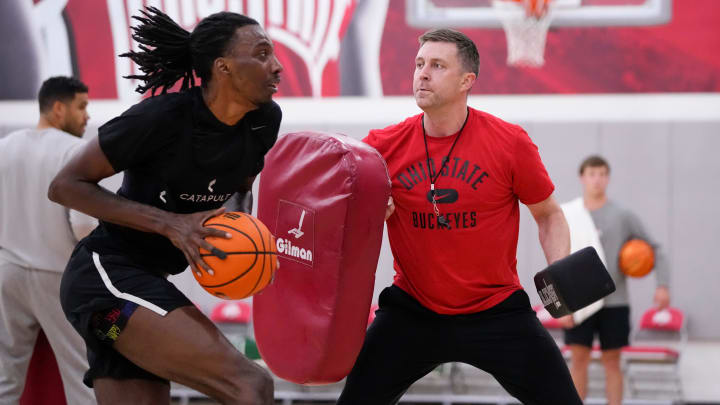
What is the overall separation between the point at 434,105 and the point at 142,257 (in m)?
1.35

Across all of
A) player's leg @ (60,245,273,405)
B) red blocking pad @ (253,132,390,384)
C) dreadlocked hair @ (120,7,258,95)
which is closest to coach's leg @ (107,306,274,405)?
player's leg @ (60,245,273,405)

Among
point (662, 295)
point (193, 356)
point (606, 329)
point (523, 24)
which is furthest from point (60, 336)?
point (523, 24)

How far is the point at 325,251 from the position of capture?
3361 mm

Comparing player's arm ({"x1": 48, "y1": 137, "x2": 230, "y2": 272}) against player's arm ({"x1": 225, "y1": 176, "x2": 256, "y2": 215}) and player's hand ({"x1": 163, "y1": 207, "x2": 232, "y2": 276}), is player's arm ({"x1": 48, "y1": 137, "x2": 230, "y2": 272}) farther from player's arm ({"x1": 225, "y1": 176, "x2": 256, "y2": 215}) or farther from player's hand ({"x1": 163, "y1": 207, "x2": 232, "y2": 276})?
player's arm ({"x1": 225, "y1": 176, "x2": 256, "y2": 215})

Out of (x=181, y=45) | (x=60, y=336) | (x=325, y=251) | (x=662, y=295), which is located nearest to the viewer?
(x=181, y=45)

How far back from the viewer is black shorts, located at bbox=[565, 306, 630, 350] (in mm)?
6453

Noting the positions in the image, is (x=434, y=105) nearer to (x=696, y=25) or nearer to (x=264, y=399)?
(x=264, y=399)

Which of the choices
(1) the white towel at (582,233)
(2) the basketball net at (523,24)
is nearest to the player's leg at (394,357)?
(1) the white towel at (582,233)

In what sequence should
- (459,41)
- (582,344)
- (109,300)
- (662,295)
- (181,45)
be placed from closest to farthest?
(109,300), (181,45), (459,41), (582,344), (662,295)

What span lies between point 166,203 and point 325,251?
0.65 m

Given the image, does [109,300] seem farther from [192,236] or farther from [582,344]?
[582,344]

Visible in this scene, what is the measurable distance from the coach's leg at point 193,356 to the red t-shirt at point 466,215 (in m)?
0.98

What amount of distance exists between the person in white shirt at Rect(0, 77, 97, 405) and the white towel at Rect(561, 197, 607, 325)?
3.46m

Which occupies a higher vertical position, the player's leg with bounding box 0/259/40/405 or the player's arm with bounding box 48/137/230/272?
the player's arm with bounding box 48/137/230/272
